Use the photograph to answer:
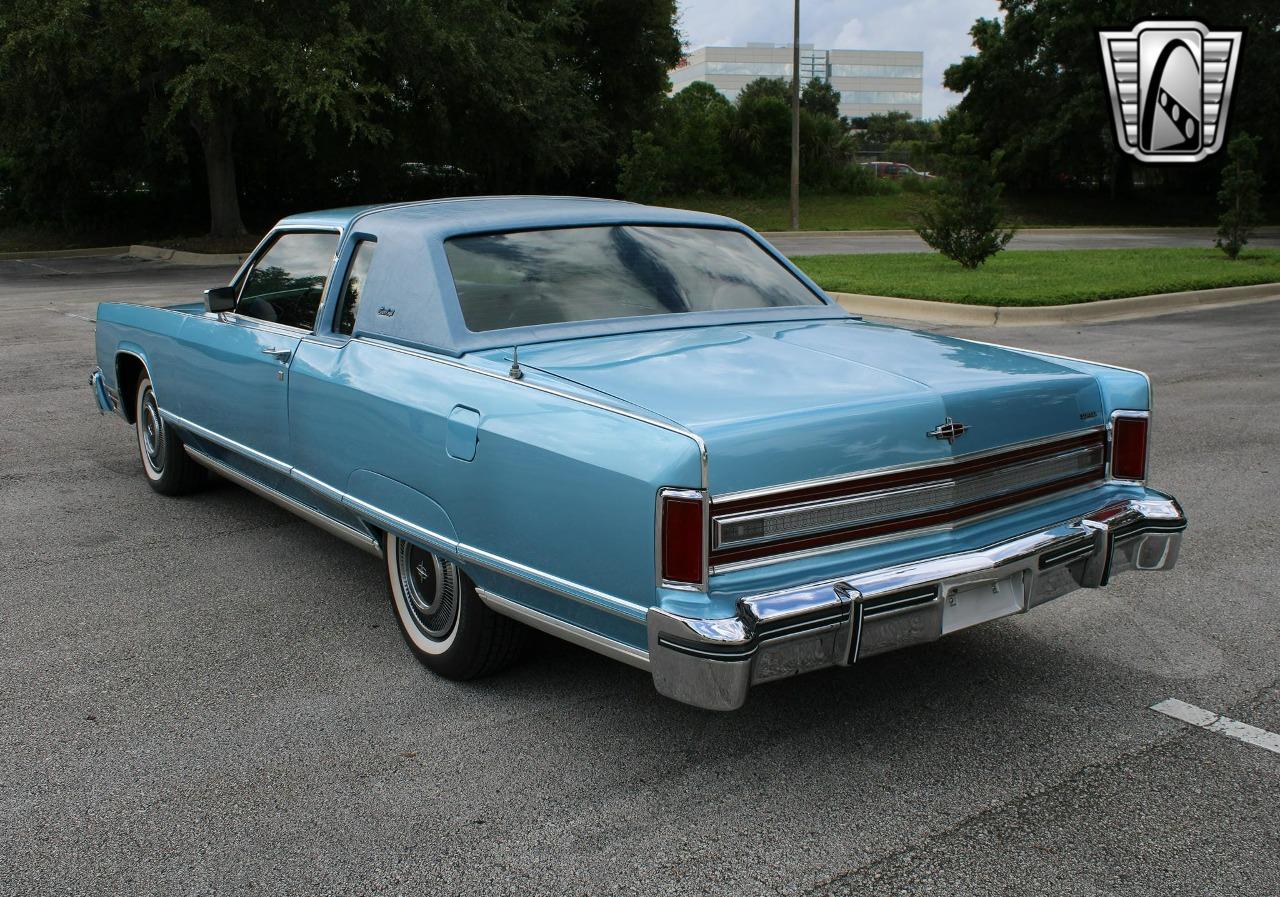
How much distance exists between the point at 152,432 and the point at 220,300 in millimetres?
1404

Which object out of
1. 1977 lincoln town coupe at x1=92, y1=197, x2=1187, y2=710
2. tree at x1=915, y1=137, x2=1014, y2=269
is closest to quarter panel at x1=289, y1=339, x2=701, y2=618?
1977 lincoln town coupe at x1=92, y1=197, x2=1187, y2=710

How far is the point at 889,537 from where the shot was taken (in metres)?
3.29

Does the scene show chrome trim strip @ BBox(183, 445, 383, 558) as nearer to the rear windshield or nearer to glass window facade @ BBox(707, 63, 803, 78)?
the rear windshield

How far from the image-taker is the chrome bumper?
2.90 meters

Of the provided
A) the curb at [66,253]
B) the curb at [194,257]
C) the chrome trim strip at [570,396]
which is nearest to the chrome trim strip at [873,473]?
the chrome trim strip at [570,396]

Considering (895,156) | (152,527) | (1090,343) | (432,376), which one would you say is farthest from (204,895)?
(895,156)

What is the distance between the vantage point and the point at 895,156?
6009 centimetres

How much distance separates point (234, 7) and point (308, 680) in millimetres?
21681

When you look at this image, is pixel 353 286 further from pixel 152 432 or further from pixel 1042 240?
pixel 1042 240

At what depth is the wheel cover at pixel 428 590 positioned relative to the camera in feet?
12.8

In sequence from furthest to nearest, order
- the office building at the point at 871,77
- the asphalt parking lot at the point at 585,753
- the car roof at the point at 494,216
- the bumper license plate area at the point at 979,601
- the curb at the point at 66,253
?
1. the office building at the point at 871,77
2. the curb at the point at 66,253
3. the car roof at the point at 494,216
4. the bumper license plate area at the point at 979,601
5. the asphalt parking lot at the point at 585,753

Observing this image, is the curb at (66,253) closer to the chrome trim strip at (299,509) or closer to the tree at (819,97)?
the chrome trim strip at (299,509)

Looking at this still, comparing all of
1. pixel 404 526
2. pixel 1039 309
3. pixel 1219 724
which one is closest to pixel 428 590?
pixel 404 526

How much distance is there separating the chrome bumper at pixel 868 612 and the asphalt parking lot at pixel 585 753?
1.38 feet
